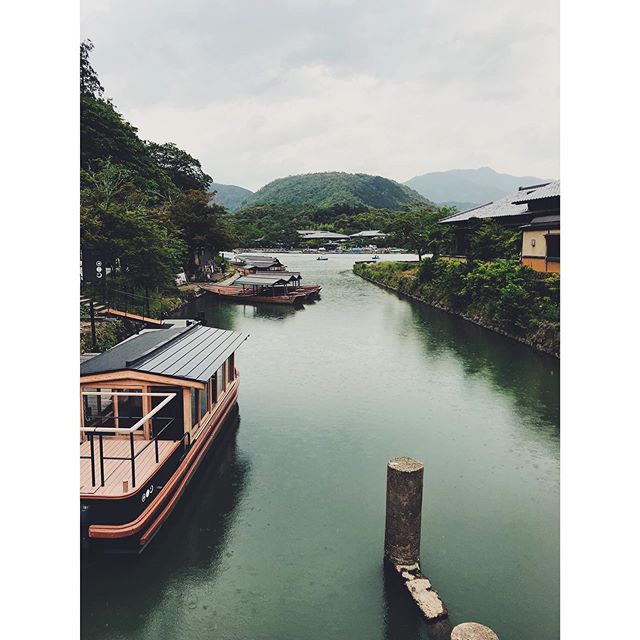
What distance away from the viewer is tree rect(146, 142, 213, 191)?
5555 centimetres

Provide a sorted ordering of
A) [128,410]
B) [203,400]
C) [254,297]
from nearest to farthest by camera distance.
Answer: [128,410] < [203,400] < [254,297]

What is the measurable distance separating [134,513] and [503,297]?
56.6 feet

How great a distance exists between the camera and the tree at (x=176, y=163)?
2187 inches

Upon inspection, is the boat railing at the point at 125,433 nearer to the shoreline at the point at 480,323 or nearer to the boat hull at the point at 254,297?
the shoreline at the point at 480,323

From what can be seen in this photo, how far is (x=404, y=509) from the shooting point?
5988 mm

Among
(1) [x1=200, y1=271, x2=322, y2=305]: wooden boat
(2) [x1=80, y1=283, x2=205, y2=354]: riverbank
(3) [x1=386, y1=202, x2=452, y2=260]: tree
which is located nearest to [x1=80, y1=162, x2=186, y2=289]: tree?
(2) [x1=80, y1=283, x2=205, y2=354]: riverbank

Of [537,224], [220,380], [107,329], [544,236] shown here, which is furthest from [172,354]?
[537,224]

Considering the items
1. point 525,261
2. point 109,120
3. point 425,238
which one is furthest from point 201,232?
point 525,261

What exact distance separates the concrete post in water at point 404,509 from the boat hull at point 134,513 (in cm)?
302

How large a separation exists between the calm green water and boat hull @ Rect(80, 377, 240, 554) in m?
0.23

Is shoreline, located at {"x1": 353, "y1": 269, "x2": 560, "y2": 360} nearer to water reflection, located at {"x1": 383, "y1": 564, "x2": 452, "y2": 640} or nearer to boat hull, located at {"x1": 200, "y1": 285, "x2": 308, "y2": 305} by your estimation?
boat hull, located at {"x1": 200, "y1": 285, "x2": 308, "y2": 305}

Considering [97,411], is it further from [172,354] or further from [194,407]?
[194,407]

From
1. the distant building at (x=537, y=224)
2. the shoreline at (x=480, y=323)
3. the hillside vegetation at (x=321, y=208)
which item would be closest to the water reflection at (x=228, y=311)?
the shoreline at (x=480, y=323)

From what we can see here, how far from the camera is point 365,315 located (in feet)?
→ 88.5
